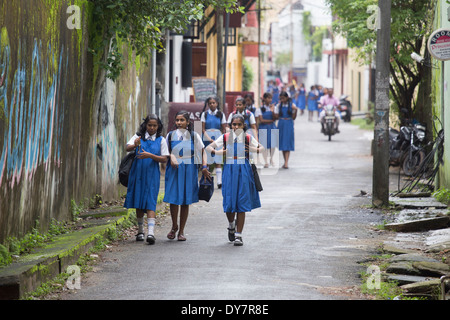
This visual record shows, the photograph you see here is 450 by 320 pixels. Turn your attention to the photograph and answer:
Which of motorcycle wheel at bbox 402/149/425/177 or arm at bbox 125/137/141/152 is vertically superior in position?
arm at bbox 125/137/141/152

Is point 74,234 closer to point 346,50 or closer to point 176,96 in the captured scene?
point 176,96

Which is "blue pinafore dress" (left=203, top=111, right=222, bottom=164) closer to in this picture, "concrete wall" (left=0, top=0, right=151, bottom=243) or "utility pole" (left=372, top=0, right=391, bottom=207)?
"concrete wall" (left=0, top=0, right=151, bottom=243)

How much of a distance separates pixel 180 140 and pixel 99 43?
2.38 meters

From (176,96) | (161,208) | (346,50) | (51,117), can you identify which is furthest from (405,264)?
(346,50)

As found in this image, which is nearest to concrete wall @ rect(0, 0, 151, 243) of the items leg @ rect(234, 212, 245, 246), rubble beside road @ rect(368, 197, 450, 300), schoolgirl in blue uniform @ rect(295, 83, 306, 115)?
leg @ rect(234, 212, 245, 246)

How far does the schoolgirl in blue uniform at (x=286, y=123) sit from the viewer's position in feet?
66.9

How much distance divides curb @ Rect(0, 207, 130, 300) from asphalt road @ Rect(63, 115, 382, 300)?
0.28m

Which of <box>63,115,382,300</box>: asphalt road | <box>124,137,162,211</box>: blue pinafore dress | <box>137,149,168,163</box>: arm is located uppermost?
<box>137,149,168,163</box>: arm

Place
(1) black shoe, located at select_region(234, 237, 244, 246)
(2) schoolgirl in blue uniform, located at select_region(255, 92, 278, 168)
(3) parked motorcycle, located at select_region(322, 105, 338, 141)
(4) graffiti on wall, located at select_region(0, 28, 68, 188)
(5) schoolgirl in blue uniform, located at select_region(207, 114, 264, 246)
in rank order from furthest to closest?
1. (3) parked motorcycle, located at select_region(322, 105, 338, 141)
2. (2) schoolgirl in blue uniform, located at select_region(255, 92, 278, 168)
3. (5) schoolgirl in blue uniform, located at select_region(207, 114, 264, 246)
4. (1) black shoe, located at select_region(234, 237, 244, 246)
5. (4) graffiti on wall, located at select_region(0, 28, 68, 188)

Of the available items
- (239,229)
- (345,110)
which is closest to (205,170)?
(239,229)

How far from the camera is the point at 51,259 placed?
8031 millimetres

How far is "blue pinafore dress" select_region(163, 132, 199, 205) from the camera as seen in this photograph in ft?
34.0

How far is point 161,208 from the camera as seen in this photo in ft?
43.7

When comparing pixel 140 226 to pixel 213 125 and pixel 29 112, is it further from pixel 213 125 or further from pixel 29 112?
pixel 213 125
